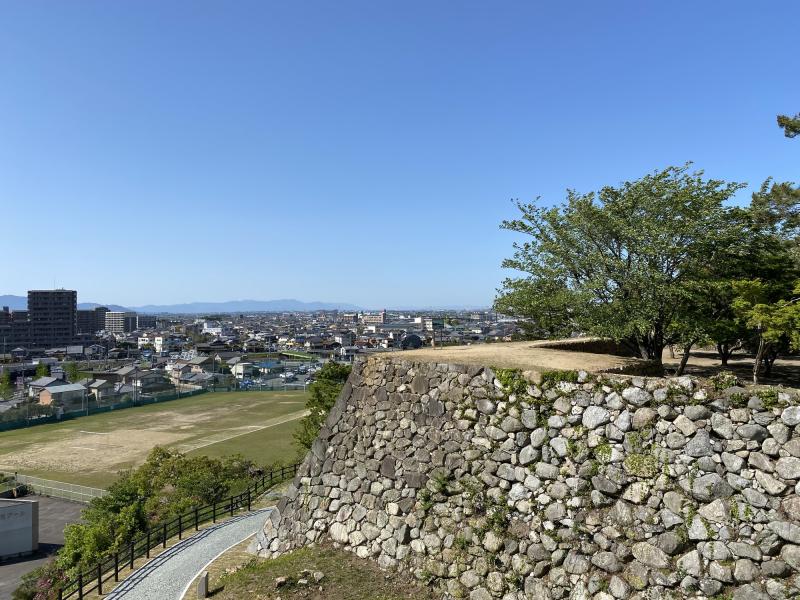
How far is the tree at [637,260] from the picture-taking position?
547 inches

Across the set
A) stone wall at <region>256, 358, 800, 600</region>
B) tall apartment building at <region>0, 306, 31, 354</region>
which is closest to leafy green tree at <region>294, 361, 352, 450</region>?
stone wall at <region>256, 358, 800, 600</region>

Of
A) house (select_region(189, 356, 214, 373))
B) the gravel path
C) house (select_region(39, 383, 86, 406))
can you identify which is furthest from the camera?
house (select_region(189, 356, 214, 373))

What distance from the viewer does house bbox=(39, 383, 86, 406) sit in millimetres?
65062

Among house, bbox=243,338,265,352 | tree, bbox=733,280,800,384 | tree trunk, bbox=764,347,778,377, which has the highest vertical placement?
tree, bbox=733,280,800,384

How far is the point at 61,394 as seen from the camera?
65938mm

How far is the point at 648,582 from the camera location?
7.11 m

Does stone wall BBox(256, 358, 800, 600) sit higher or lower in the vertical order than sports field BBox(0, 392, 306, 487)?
higher

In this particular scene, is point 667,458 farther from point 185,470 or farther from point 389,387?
point 185,470

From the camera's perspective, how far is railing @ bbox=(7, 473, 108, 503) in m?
31.9

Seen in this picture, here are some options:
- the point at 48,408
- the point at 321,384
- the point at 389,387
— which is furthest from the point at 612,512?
the point at 48,408

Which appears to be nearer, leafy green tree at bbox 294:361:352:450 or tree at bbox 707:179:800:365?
tree at bbox 707:179:800:365

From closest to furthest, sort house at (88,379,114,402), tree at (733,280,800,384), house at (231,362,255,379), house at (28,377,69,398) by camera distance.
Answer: tree at (733,280,800,384) → house at (28,377,69,398) → house at (88,379,114,402) → house at (231,362,255,379)

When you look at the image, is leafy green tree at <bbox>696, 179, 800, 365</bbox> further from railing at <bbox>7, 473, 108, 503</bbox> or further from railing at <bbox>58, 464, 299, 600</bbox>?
railing at <bbox>7, 473, 108, 503</bbox>

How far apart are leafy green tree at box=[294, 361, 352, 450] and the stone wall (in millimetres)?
14068
